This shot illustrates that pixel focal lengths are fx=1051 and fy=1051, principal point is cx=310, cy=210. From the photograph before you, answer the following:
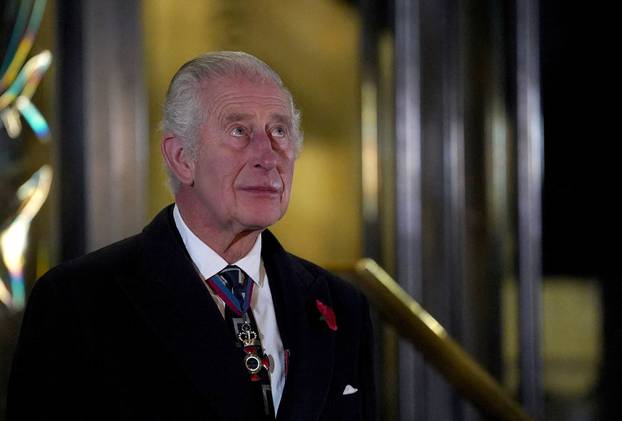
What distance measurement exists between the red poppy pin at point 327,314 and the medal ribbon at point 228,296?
0.47ft

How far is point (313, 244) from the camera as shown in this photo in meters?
4.26

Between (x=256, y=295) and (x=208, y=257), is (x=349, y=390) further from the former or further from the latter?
(x=208, y=257)

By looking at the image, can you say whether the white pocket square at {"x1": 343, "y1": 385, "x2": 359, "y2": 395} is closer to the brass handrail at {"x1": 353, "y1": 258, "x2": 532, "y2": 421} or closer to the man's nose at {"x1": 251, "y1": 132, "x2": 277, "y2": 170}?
the man's nose at {"x1": 251, "y1": 132, "x2": 277, "y2": 170}

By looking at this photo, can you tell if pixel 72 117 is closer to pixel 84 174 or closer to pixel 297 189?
pixel 84 174

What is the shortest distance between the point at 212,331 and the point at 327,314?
0.77ft

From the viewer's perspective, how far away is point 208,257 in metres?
1.65

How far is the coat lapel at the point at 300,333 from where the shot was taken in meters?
1.60

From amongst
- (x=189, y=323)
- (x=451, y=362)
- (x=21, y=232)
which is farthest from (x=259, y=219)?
(x=451, y=362)

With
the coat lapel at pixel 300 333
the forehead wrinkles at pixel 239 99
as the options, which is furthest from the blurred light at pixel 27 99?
the forehead wrinkles at pixel 239 99

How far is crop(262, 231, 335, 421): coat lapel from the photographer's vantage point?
160cm

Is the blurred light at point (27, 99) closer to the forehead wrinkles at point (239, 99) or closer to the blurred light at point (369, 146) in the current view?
the forehead wrinkles at point (239, 99)

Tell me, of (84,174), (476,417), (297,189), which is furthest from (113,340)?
(476,417)

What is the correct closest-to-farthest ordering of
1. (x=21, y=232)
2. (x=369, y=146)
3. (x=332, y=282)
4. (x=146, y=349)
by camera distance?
(x=146, y=349)
(x=332, y=282)
(x=21, y=232)
(x=369, y=146)

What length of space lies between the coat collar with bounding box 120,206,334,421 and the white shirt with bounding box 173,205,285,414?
0.01 m
